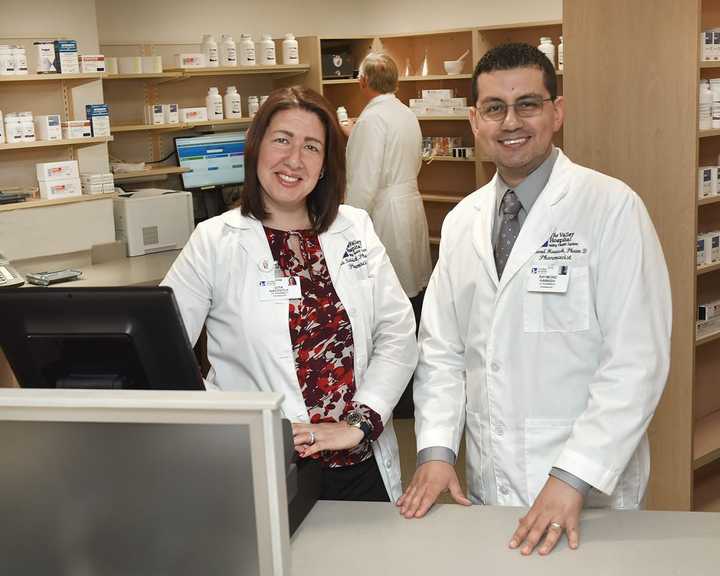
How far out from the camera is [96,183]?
5.25m

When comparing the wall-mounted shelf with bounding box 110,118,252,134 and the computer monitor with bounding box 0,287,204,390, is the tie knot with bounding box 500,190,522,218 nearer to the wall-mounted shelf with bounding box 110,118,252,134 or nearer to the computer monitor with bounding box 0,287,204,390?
the computer monitor with bounding box 0,287,204,390

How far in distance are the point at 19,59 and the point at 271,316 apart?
350 cm

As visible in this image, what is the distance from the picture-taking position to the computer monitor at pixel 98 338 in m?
1.51

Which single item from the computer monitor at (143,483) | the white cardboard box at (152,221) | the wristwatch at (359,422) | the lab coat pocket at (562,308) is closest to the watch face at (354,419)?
the wristwatch at (359,422)

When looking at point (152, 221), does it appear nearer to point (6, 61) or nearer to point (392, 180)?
point (6, 61)

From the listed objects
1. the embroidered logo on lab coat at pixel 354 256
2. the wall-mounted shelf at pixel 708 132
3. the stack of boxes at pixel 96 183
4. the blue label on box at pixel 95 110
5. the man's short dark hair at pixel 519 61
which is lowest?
the embroidered logo on lab coat at pixel 354 256

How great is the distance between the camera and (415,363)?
2066mm

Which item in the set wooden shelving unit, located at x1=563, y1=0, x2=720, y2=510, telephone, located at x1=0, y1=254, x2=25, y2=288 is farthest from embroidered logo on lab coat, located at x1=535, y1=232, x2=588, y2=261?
telephone, located at x1=0, y1=254, x2=25, y2=288

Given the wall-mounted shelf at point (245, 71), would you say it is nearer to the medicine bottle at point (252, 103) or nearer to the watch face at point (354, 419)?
the medicine bottle at point (252, 103)

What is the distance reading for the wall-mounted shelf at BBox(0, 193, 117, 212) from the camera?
4871 millimetres

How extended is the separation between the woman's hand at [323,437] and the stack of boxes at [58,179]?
143 inches

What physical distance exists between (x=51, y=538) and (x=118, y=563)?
0.09 meters

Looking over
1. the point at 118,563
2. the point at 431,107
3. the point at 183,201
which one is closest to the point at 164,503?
the point at 118,563

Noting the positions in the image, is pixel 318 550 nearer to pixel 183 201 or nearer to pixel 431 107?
pixel 183 201
